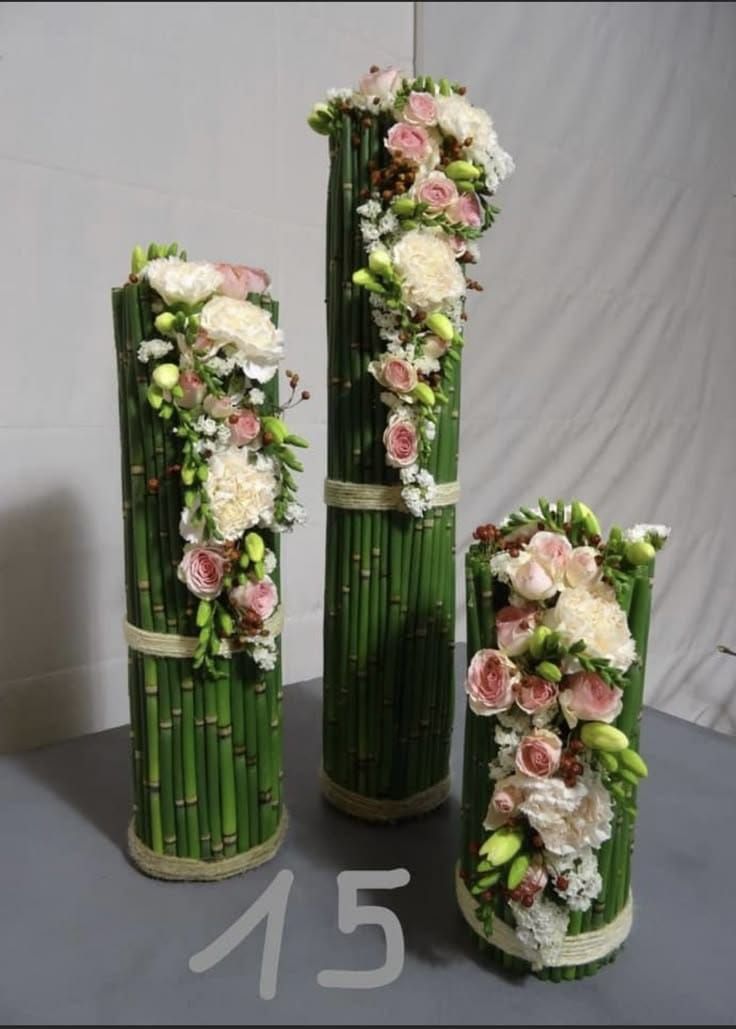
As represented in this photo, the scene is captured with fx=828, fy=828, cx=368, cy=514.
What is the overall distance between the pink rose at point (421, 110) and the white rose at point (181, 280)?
0.81 feet

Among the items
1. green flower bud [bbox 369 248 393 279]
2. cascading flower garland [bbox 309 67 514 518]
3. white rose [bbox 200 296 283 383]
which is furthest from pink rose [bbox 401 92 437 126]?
white rose [bbox 200 296 283 383]

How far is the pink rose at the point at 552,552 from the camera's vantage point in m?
0.63

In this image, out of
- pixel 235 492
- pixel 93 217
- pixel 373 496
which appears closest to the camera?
pixel 235 492

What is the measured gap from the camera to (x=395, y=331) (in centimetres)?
79

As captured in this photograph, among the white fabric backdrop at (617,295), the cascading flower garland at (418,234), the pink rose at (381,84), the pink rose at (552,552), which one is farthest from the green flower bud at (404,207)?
the white fabric backdrop at (617,295)

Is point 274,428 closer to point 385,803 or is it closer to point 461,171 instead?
point 461,171

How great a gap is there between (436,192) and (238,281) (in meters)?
0.20

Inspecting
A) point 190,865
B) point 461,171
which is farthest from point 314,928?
point 461,171

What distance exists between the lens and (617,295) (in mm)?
1640

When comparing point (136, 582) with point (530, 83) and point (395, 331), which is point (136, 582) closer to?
point (395, 331)

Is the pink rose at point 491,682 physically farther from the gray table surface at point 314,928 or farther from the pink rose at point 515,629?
the gray table surface at point 314,928

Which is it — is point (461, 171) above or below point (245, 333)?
above

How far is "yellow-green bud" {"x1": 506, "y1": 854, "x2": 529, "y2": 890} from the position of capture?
0.62m

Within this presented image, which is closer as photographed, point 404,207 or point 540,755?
point 540,755
